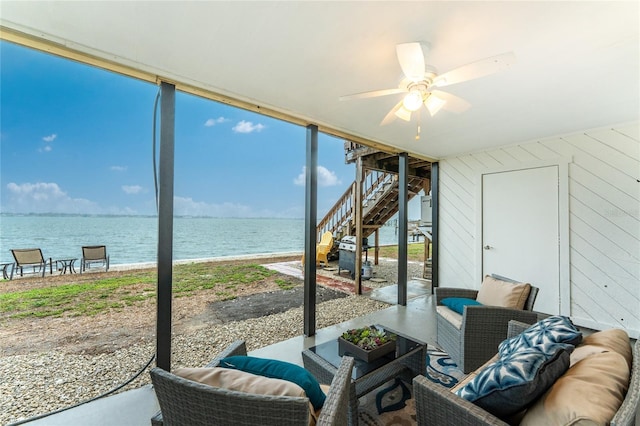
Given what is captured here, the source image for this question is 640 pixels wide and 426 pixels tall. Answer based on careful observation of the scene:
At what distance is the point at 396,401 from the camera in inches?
75.1

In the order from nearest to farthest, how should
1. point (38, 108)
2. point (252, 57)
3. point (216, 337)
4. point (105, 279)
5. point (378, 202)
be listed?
point (252, 57) < point (216, 337) < point (105, 279) < point (38, 108) < point (378, 202)

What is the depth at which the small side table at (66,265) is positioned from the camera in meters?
5.40

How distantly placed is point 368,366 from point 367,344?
133mm

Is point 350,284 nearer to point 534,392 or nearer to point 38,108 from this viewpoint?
point 534,392

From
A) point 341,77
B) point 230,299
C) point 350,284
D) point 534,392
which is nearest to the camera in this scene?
point 534,392

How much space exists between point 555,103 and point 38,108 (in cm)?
968

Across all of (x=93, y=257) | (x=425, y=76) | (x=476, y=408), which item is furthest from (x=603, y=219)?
(x=93, y=257)

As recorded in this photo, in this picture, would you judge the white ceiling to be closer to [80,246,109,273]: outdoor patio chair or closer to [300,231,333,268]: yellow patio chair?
[300,231,333,268]: yellow patio chair

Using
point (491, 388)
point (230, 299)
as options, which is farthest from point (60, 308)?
point (491, 388)

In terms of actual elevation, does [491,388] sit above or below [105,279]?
above

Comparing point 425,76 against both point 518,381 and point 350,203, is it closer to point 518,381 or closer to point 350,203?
point 518,381

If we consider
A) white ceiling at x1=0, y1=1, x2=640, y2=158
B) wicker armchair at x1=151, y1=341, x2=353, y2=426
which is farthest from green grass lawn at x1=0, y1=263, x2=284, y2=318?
wicker armchair at x1=151, y1=341, x2=353, y2=426

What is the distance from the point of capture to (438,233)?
4.93 m

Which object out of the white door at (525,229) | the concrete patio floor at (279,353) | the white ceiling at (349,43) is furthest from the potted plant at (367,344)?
the white door at (525,229)
